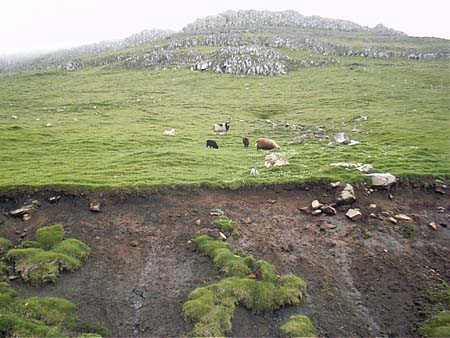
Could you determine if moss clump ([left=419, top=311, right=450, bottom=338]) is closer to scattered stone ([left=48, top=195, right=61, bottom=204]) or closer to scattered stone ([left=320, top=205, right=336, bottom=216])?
scattered stone ([left=320, top=205, right=336, bottom=216])

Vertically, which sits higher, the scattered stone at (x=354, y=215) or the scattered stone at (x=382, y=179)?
the scattered stone at (x=382, y=179)

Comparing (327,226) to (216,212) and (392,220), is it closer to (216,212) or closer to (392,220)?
(392,220)

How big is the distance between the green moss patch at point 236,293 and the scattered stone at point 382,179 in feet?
35.0

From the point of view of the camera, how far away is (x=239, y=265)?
1473 centimetres

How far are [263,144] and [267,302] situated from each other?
22757mm

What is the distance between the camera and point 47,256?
1491 centimetres

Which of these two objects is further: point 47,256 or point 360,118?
point 360,118

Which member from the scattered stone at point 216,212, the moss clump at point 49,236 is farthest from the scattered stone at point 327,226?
the moss clump at point 49,236

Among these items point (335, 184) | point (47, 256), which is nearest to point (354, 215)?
point (335, 184)

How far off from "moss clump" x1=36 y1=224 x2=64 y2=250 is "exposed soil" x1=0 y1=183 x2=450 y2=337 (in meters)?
0.49

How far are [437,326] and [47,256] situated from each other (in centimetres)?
1583

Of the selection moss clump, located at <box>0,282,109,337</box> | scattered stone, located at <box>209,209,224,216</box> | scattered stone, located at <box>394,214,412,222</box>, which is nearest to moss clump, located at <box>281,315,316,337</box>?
moss clump, located at <box>0,282,109,337</box>

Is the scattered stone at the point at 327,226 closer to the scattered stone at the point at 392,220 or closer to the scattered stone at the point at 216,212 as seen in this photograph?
the scattered stone at the point at 392,220

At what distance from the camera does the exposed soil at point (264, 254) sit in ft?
42.2
